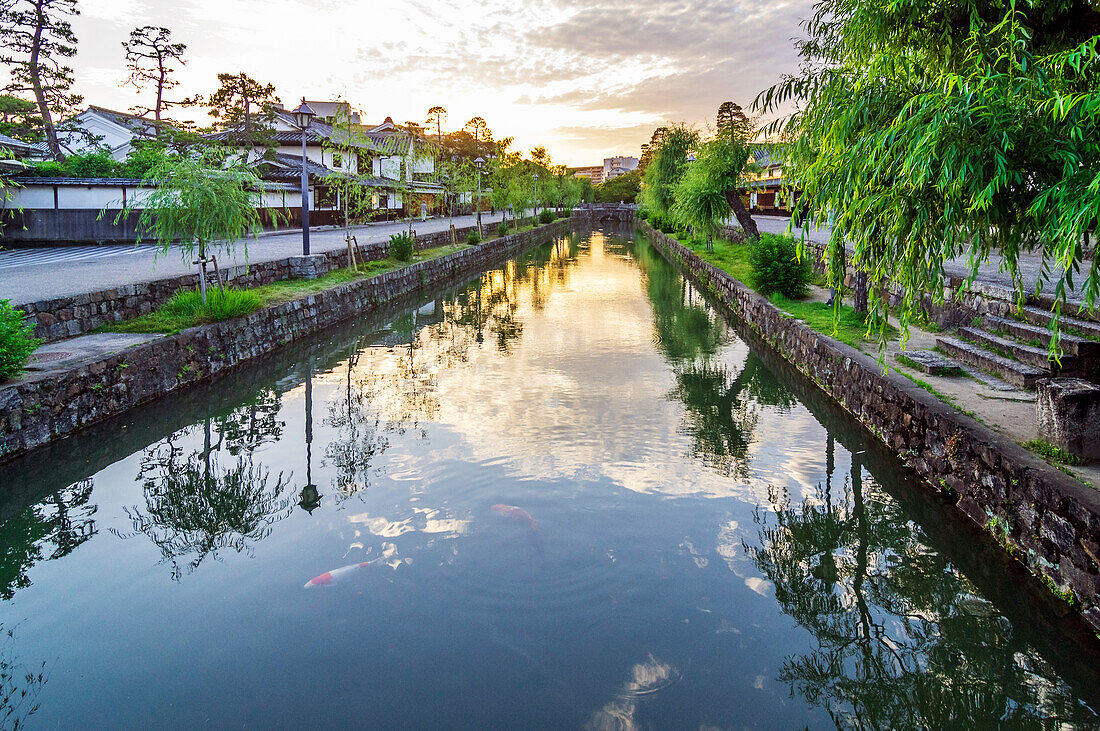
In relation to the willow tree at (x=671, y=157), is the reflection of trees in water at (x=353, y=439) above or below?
below

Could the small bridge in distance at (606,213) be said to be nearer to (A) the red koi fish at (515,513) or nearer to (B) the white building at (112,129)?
(B) the white building at (112,129)

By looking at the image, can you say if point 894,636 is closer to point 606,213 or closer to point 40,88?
point 40,88

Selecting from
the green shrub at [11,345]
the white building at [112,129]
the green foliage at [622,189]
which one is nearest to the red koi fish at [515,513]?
the green shrub at [11,345]

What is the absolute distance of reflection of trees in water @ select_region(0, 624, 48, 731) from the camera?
402cm

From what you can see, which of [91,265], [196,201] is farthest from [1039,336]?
[91,265]

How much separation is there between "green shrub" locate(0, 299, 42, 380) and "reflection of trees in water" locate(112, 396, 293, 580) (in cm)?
157

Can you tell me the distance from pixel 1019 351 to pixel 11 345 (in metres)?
10.8

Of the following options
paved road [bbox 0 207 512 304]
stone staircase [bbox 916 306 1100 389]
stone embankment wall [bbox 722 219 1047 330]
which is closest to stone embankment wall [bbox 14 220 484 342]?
paved road [bbox 0 207 512 304]

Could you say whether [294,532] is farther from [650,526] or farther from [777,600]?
[777,600]

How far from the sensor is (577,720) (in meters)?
4.03

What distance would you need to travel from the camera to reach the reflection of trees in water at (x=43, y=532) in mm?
5711

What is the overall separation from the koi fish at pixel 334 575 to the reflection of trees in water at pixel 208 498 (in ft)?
3.23

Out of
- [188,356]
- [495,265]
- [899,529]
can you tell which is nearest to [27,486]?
[188,356]

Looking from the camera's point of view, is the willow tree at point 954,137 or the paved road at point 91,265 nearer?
the willow tree at point 954,137
